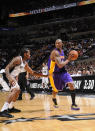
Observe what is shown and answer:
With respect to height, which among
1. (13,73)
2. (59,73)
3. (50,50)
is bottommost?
(59,73)

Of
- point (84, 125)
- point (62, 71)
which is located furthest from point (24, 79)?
point (84, 125)

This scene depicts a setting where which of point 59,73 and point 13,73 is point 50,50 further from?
point 13,73

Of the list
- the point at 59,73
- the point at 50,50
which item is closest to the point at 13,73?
the point at 59,73

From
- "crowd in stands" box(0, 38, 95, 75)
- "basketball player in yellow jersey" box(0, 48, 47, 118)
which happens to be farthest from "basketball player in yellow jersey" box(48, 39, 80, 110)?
"crowd in stands" box(0, 38, 95, 75)

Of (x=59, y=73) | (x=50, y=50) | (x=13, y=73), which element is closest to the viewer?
(x=13, y=73)

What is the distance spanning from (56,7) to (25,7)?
4635 millimetres

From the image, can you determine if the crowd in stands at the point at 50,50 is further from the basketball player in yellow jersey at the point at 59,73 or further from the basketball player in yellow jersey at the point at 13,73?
the basketball player in yellow jersey at the point at 13,73

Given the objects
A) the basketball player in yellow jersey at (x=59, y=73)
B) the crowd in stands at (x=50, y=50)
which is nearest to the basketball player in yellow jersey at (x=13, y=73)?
the basketball player in yellow jersey at (x=59, y=73)

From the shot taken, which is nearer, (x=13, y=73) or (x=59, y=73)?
(x=13, y=73)

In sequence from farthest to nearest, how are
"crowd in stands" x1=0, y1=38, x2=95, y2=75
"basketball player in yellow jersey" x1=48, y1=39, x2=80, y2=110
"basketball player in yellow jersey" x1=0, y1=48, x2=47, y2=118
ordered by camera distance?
1. "crowd in stands" x1=0, y1=38, x2=95, y2=75
2. "basketball player in yellow jersey" x1=48, y1=39, x2=80, y2=110
3. "basketball player in yellow jersey" x1=0, y1=48, x2=47, y2=118

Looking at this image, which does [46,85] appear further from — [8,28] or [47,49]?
[8,28]

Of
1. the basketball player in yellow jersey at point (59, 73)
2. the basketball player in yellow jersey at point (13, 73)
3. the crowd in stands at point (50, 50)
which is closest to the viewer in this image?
the basketball player in yellow jersey at point (13, 73)

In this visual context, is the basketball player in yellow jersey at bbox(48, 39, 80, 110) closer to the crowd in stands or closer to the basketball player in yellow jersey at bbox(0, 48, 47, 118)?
the basketball player in yellow jersey at bbox(0, 48, 47, 118)

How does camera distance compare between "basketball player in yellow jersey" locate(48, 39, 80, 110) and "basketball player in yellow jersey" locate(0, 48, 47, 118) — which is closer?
"basketball player in yellow jersey" locate(0, 48, 47, 118)
